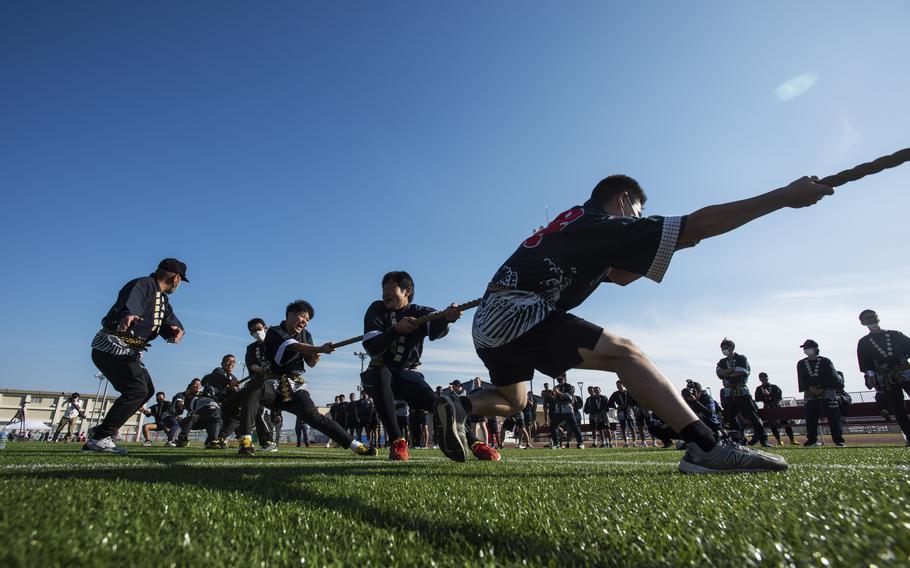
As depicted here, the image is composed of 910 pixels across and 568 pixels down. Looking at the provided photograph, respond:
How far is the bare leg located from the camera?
2.57 meters

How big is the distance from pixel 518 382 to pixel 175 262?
16.2ft

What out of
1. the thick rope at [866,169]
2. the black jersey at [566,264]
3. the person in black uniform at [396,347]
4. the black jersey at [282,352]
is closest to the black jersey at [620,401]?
the person in black uniform at [396,347]

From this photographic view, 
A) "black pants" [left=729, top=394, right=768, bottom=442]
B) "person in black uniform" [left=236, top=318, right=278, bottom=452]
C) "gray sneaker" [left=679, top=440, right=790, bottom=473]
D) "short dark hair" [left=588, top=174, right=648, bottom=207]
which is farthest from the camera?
"black pants" [left=729, top=394, right=768, bottom=442]

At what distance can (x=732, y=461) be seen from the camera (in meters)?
2.51

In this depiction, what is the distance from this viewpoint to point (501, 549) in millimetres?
1130

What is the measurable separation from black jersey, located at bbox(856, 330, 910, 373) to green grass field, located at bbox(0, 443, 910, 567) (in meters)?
6.82

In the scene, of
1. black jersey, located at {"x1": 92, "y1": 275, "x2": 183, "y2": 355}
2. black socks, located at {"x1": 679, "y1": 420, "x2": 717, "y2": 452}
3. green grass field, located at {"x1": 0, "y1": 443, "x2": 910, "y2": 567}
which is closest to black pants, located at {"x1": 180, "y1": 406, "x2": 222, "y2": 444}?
black jersey, located at {"x1": 92, "y1": 275, "x2": 183, "y2": 355}

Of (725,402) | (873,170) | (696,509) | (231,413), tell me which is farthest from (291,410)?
(725,402)

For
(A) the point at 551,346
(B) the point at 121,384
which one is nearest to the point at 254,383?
(B) the point at 121,384

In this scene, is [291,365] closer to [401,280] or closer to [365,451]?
[365,451]

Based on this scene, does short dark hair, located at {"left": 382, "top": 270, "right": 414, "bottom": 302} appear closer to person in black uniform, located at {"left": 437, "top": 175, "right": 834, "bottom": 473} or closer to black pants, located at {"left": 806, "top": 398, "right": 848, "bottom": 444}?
person in black uniform, located at {"left": 437, "top": 175, "right": 834, "bottom": 473}

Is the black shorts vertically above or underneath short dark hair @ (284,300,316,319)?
underneath

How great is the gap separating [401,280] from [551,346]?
302 cm

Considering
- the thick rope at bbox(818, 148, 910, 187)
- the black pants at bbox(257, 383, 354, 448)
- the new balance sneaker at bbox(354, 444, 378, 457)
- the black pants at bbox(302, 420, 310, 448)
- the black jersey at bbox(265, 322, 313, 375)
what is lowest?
the black pants at bbox(302, 420, 310, 448)
